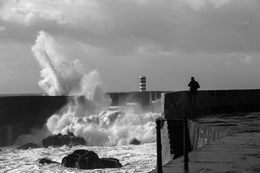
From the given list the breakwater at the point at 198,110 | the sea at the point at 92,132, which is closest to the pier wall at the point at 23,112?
the sea at the point at 92,132

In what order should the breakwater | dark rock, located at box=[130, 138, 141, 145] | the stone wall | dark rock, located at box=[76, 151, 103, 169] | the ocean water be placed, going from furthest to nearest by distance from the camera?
dark rock, located at box=[130, 138, 141, 145] < the ocean water < dark rock, located at box=[76, 151, 103, 169] < the breakwater < the stone wall

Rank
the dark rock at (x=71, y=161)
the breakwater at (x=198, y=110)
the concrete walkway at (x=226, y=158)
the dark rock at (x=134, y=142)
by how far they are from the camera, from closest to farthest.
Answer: the concrete walkway at (x=226, y=158) < the breakwater at (x=198, y=110) < the dark rock at (x=71, y=161) < the dark rock at (x=134, y=142)

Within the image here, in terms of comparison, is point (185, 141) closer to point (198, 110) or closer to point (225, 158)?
point (225, 158)

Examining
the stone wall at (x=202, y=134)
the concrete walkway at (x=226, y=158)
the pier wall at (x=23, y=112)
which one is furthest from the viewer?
the pier wall at (x=23, y=112)

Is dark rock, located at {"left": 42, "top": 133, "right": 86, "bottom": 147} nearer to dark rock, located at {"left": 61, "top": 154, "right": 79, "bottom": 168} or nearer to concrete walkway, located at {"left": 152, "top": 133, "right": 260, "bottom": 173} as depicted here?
dark rock, located at {"left": 61, "top": 154, "right": 79, "bottom": 168}

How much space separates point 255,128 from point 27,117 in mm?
18061

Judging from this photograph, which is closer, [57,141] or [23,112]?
[57,141]

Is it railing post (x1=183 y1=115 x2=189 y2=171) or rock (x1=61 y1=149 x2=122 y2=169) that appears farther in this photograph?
rock (x1=61 y1=149 x2=122 y2=169)

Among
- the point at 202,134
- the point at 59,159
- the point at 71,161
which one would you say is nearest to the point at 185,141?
the point at 202,134

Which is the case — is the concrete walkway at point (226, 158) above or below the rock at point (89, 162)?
above

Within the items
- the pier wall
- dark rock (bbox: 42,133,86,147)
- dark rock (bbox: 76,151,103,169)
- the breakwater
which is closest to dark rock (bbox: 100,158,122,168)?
dark rock (bbox: 76,151,103,169)

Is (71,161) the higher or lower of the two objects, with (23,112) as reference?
lower

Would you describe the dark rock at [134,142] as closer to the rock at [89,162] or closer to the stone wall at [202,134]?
the rock at [89,162]

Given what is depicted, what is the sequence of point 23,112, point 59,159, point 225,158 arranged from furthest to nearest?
point 23,112
point 59,159
point 225,158
